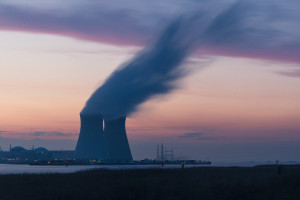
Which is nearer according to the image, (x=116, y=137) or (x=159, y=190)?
(x=159, y=190)

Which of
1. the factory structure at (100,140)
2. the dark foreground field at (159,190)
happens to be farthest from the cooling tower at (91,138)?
the dark foreground field at (159,190)

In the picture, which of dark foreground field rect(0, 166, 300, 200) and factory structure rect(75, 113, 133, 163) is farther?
factory structure rect(75, 113, 133, 163)

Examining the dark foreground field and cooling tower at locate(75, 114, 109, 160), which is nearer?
the dark foreground field

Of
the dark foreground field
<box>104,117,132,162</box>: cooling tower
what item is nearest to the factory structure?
<box>104,117,132,162</box>: cooling tower

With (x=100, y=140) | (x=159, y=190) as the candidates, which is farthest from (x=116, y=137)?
(x=159, y=190)

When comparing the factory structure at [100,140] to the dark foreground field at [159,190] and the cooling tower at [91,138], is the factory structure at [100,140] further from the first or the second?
the dark foreground field at [159,190]

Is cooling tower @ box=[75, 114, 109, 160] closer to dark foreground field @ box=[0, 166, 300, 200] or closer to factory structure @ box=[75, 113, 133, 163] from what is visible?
factory structure @ box=[75, 113, 133, 163]

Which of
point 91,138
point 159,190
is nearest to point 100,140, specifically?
point 91,138

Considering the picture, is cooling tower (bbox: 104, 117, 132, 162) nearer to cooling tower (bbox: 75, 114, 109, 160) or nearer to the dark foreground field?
cooling tower (bbox: 75, 114, 109, 160)

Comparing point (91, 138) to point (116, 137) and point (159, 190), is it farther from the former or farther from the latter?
point (159, 190)

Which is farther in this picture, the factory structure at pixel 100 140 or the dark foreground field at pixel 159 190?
the factory structure at pixel 100 140

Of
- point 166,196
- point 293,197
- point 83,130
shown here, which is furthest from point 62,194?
point 83,130
